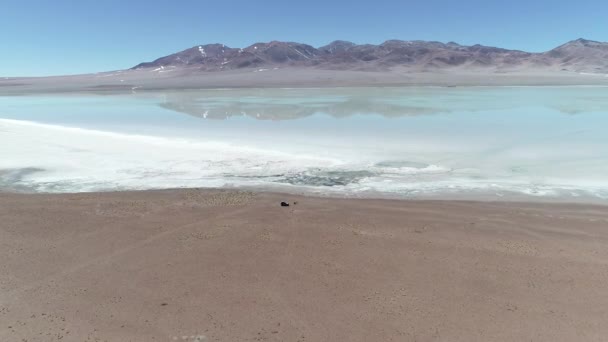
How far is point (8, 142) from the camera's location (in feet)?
30.0

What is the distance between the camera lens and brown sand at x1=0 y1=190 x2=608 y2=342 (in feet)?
8.82

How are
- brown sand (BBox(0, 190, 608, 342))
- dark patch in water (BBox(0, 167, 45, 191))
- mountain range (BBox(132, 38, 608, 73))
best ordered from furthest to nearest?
mountain range (BBox(132, 38, 608, 73)), dark patch in water (BBox(0, 167, 45, 191)), brown sand (BBox(0, 190, 608, 342))

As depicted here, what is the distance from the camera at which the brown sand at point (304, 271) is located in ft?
8.82

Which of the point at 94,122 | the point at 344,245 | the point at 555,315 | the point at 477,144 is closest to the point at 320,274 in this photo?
the point at 344,245

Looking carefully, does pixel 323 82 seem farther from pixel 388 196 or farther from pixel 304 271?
pixel 304 271

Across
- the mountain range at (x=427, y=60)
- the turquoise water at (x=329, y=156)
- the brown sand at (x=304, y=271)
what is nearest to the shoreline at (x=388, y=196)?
the turquoise water at (x=329, y=156)

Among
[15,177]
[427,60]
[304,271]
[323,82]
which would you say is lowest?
[304,271]

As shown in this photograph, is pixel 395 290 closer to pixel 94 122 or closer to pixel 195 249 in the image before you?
pixel 195 249

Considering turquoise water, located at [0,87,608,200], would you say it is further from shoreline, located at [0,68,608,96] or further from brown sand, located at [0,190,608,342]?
shoreline, located at [0,68,608,96]

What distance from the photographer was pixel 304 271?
334 centimetres

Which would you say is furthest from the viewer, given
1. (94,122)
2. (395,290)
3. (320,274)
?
(94,122)

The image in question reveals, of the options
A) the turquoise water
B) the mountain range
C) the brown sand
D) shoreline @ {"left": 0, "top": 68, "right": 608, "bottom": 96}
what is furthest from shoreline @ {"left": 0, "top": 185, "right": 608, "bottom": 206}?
the mountain range

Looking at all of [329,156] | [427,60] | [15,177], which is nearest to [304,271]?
[329,156]

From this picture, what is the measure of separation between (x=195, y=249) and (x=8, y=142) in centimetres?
748
